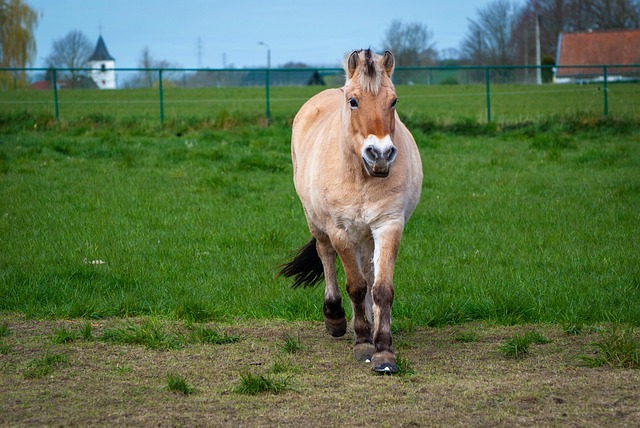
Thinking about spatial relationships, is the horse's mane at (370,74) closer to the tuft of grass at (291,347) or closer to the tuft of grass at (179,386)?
the tuft of grass at (291,347)

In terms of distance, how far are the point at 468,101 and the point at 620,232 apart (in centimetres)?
2398

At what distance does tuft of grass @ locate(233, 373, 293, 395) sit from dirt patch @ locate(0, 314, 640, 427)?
0.05 m

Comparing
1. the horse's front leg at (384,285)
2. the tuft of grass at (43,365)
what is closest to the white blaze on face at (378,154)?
the horse's front leg at (384,285)

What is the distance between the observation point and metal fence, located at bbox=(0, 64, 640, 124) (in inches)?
979

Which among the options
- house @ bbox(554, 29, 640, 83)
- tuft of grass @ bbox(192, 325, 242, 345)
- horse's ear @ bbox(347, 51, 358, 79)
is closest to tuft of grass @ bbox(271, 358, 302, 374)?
tuft of grass @ bbox(192, 325, 242, 345)

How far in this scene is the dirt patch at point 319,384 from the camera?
4.60 m

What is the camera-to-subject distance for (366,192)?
5.96 m

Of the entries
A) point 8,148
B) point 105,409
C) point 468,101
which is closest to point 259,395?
point 105,409

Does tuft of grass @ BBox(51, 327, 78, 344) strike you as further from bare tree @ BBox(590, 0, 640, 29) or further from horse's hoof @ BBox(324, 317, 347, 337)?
bare tree @ BBox(590, 0, 640, 29)

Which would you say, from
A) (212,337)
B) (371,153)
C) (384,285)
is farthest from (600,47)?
(371,153)

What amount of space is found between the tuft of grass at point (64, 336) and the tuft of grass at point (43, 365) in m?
0.45

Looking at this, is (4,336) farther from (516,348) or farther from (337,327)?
(516,348)

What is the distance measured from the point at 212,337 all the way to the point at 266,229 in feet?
14.2

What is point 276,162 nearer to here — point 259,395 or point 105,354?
point 105,354
